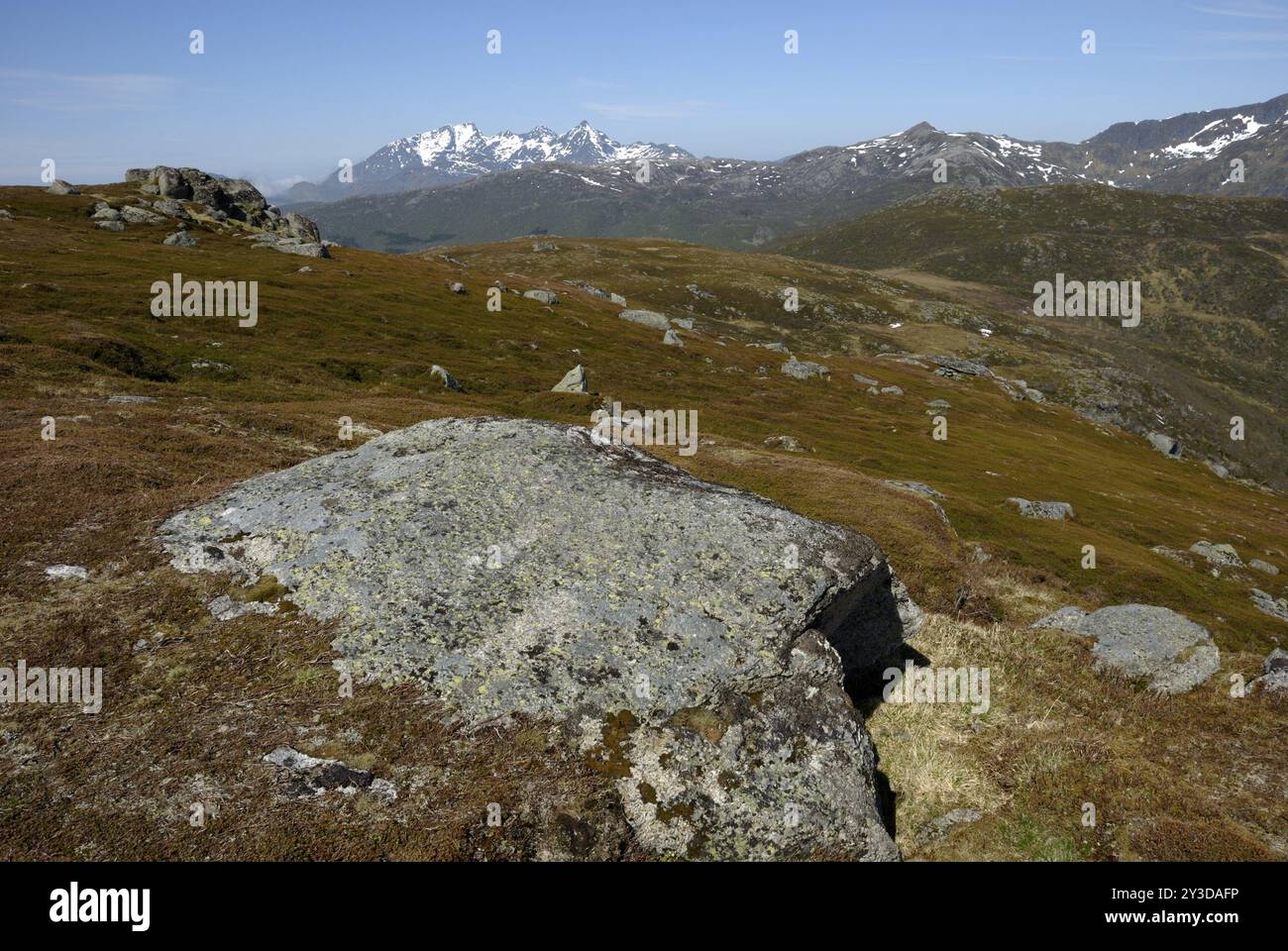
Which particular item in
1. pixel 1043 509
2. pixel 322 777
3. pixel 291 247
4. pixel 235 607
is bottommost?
pixel 1043 509

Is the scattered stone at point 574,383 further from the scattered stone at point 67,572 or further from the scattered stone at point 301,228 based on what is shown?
the scattered stone at point 301,228

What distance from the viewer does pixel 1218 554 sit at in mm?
63812

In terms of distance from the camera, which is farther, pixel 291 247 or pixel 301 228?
pixel 301 228

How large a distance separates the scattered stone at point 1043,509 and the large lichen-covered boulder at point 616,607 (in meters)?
46.5

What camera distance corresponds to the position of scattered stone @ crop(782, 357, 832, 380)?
4303 inches

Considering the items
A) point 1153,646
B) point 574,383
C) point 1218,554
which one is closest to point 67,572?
point 1153,646

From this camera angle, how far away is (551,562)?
49.7ft

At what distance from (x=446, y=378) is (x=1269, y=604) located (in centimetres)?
7539

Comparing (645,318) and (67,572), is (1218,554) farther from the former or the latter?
(645,318)

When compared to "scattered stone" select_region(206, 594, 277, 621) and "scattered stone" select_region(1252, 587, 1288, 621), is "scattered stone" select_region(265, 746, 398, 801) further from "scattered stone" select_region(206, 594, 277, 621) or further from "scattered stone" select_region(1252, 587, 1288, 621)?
"scattered stone" select_region(1252, 587, 1288, 621)

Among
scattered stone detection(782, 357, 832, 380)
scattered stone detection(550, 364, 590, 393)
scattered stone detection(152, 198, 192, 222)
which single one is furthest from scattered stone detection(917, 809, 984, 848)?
scattered stone detection(152, 198, 192, 222)

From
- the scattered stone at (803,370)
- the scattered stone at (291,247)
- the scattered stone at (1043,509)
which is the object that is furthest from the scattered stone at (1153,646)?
the scattered stone at (291,247)
